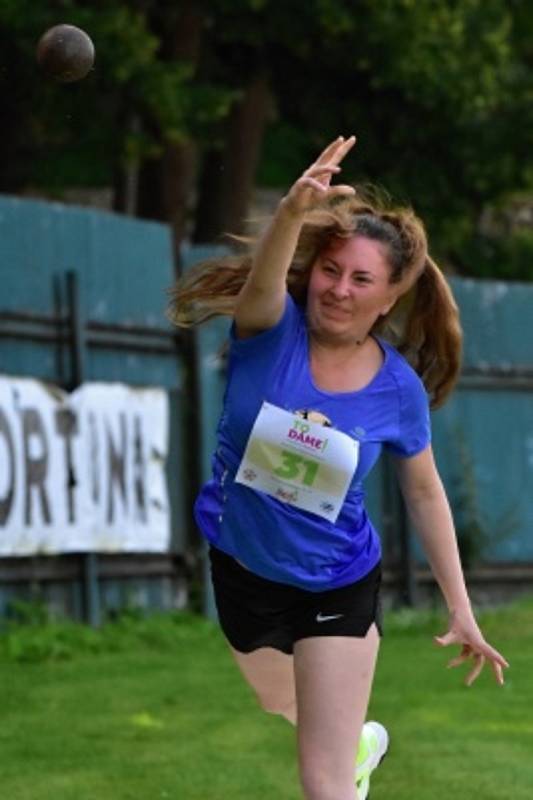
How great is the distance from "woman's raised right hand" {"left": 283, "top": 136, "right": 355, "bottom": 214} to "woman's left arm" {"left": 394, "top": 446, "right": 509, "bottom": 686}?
101cm

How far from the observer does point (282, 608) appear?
728 centimetres

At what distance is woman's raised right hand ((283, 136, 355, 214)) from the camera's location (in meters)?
6.52

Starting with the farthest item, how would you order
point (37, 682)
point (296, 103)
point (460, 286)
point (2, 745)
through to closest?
point (296, 103) < point (460, 286) < point (37, 682) < point (2, 745)

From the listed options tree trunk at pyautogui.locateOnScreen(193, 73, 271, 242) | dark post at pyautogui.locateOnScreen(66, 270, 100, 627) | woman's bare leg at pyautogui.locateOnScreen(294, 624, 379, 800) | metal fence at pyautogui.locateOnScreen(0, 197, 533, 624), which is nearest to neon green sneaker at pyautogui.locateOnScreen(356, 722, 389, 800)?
woman's bare leg at pyautogui.locateOnScreen(294, 624, 379, 800)

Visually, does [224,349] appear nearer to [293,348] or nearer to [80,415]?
[293,348]

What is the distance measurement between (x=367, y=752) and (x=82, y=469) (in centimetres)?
683

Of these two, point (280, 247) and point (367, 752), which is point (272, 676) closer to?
point (367, 752)

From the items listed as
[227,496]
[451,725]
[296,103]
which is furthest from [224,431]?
[296,103]

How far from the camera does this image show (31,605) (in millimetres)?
14195

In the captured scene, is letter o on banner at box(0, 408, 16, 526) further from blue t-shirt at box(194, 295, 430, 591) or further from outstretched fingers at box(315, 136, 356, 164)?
outstretched fingers at box(315, 136, 356, 164)

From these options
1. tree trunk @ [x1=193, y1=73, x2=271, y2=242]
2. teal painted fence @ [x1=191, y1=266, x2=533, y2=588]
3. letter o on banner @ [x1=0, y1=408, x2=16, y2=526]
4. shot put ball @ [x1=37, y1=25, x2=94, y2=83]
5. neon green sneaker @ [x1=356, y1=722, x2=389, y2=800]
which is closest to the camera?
neon green sneaker @ [x1=356, y1=722, x2=389, y2=800]

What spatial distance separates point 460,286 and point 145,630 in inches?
175

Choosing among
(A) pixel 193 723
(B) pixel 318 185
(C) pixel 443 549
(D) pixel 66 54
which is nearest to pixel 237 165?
(A) pixel 193 723

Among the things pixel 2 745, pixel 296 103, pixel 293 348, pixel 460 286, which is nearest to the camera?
pixel 293 348
